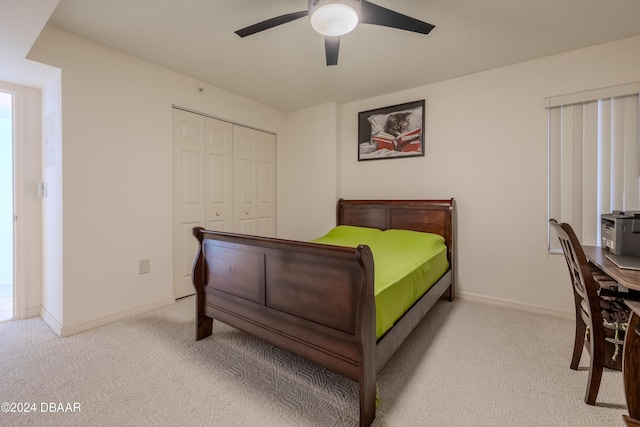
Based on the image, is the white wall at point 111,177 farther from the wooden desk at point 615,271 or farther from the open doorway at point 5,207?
the wooden desk at point 615,271

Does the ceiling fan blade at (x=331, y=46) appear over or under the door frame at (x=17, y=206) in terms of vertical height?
over

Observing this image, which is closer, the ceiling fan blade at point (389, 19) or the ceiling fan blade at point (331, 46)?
the ceiling fan blade at point (389, 19)

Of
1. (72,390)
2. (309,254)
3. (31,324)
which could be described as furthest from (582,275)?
(31,324)

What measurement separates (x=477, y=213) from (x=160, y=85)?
11.5ft

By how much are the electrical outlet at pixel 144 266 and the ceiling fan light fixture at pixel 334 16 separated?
98.4 inches

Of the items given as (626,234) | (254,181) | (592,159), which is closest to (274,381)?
(626,234)

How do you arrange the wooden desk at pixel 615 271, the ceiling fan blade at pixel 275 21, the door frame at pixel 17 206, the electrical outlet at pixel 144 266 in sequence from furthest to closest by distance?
the electrical outlet at pixel 144 266 → the door frame at pixel 17 206 → the ceiling fan blade at pixel 275 21 → the wooden desk at pixel 615 271

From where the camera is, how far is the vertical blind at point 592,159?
89.8 inches

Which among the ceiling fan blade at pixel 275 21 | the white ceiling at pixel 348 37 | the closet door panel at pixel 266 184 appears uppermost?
the white ceiling at pixel 348 37

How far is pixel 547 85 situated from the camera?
2588mm

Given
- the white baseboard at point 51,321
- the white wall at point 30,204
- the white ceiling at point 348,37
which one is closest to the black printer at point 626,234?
the white ceiling at point 348,37

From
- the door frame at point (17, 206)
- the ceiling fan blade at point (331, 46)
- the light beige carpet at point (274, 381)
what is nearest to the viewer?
the light beige carpet at point (274, 381)

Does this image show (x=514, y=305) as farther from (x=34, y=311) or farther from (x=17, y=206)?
(x=17, y=206)

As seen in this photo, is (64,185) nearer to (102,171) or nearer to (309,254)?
(102,171)
